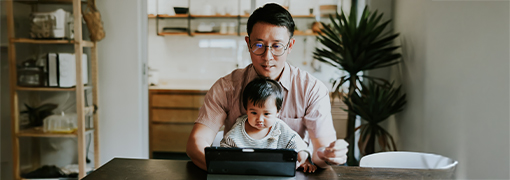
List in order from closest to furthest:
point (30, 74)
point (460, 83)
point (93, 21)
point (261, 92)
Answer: point (261, 92), point (460, 83), point (30, 74), point (93, 21)

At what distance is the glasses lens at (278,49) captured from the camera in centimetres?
156

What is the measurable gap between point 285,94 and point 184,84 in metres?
2.10

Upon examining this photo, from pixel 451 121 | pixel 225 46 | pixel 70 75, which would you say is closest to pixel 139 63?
pixel 70 75

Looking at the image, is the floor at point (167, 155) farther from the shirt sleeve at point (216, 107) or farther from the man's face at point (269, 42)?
the man's face at point (269, 42)

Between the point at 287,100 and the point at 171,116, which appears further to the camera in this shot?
the point at 171,116

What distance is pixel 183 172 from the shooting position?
136 centimetres

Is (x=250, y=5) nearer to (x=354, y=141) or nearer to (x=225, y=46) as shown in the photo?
(x=225, y=46)

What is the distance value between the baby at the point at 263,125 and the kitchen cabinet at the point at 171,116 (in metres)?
2.15

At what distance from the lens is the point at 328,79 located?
142 inches

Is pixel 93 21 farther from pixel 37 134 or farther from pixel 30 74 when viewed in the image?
pixel 37 134

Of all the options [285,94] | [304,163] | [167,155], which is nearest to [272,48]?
[285,94]

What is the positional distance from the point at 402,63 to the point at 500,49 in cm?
127

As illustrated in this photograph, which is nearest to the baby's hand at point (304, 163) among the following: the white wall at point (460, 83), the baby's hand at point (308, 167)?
the baby's hand at point (308, 167)

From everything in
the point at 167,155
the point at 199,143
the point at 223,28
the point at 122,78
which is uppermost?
the point at 223,28
